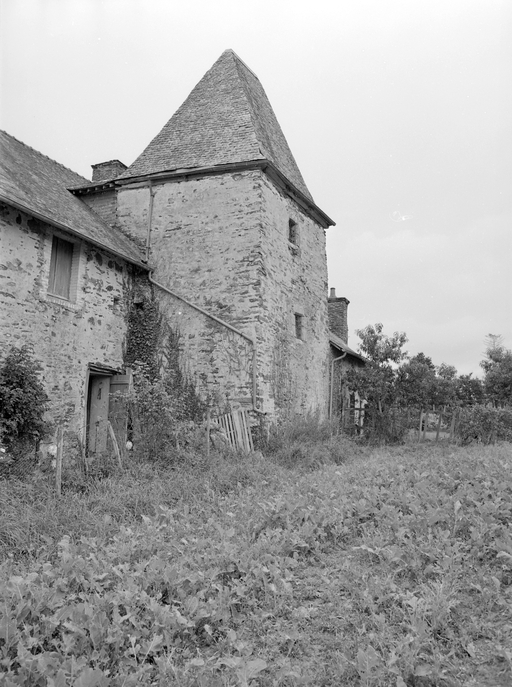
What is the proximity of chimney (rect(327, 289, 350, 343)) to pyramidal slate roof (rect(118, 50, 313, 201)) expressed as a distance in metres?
7.64

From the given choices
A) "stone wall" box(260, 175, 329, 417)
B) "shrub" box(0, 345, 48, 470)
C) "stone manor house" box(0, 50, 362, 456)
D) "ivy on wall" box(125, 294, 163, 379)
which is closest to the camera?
"shrub" box(0, 345, 48, 470)

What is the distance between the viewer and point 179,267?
12.8m

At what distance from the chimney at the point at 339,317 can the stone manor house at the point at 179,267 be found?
6.79 m

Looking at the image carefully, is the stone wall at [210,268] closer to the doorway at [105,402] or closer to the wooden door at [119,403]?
the wooden door at [119,403]

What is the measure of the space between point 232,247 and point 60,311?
424 centimetres

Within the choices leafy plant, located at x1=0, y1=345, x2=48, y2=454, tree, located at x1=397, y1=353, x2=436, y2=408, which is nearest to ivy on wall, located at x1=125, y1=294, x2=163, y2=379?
leafy plant, located at x1=0, y1=345, x2=48, y2=454

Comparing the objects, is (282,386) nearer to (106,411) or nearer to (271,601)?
(106,411)

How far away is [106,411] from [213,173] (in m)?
6.28

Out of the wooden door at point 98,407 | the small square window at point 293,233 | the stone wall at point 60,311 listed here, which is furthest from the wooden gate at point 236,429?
the small square window at point 293,233

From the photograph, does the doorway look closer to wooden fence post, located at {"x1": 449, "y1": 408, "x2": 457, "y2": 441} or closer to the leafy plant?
the leafy plant

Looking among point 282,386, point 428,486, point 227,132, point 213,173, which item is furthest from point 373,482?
point 227,132

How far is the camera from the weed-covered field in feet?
9.88

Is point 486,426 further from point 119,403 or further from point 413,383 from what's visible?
point 119,403

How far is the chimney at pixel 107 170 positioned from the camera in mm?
15539
